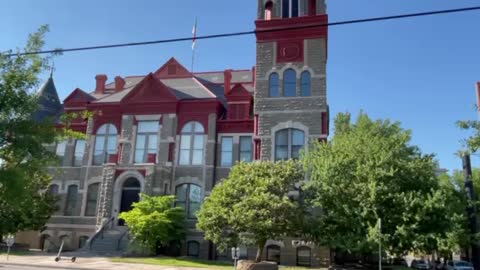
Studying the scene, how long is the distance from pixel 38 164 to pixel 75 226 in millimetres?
24876

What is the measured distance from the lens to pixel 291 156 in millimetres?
30188

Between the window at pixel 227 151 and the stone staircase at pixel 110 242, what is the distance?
8459 millimetres

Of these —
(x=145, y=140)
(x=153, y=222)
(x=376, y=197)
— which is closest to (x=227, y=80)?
(x=145, y=140)

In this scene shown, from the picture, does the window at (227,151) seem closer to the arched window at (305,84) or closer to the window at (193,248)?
the window at (193,248)

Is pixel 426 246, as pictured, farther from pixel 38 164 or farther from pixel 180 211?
pixel 38 164

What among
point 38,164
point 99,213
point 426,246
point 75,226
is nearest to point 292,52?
point 426,246

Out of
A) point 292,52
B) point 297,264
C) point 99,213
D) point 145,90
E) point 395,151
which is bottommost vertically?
point 297,264

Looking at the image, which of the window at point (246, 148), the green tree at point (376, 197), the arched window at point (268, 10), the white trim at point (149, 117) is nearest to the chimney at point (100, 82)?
the white trim at point (149, 117)

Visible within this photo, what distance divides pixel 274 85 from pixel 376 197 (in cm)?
1216

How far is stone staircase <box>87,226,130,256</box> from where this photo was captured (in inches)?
1125

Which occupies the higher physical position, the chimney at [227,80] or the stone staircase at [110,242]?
the chimney at [227,80]

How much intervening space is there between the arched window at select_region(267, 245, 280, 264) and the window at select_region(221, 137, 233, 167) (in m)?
7.06

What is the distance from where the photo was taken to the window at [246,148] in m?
32.9

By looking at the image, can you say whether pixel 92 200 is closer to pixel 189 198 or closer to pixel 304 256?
pixel 189 198
